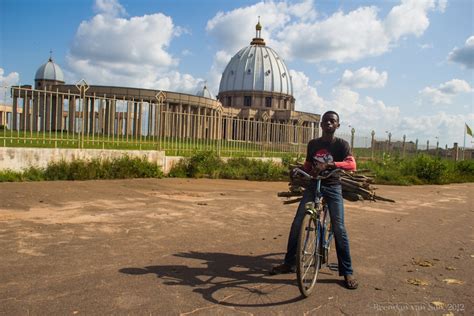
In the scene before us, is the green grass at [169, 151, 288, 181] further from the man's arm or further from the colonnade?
the man's arm

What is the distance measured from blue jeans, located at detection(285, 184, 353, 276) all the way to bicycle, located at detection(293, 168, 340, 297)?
0.32 ft

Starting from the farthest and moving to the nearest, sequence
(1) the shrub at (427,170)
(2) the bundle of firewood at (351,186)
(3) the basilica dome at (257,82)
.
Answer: (3) the basilica dome at (257,82) → (1) the shrub at (427,170) → (2) the bundle of firewood at (351,186)

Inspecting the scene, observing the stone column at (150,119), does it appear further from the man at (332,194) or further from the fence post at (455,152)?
the fence post at (455,152)

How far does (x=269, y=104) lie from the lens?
7750cm

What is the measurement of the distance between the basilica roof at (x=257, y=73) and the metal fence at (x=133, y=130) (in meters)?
54.3

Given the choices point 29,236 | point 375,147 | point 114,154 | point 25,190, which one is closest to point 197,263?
point 29,236

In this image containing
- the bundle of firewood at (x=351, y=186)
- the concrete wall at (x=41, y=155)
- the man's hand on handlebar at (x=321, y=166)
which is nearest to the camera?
the man's hand on handlebar at (x=321, y=166)

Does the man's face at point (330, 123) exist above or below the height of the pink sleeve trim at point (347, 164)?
above

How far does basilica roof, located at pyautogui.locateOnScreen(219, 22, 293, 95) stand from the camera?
254 ft

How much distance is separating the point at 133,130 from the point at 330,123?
413 inches

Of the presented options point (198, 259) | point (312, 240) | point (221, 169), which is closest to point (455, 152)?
point (221, 169)

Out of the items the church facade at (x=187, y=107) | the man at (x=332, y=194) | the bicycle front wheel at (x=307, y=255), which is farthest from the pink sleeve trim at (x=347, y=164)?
the church facade at (x=187, y=107)

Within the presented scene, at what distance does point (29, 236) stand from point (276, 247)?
3.15 metres

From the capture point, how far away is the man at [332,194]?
4.23m
